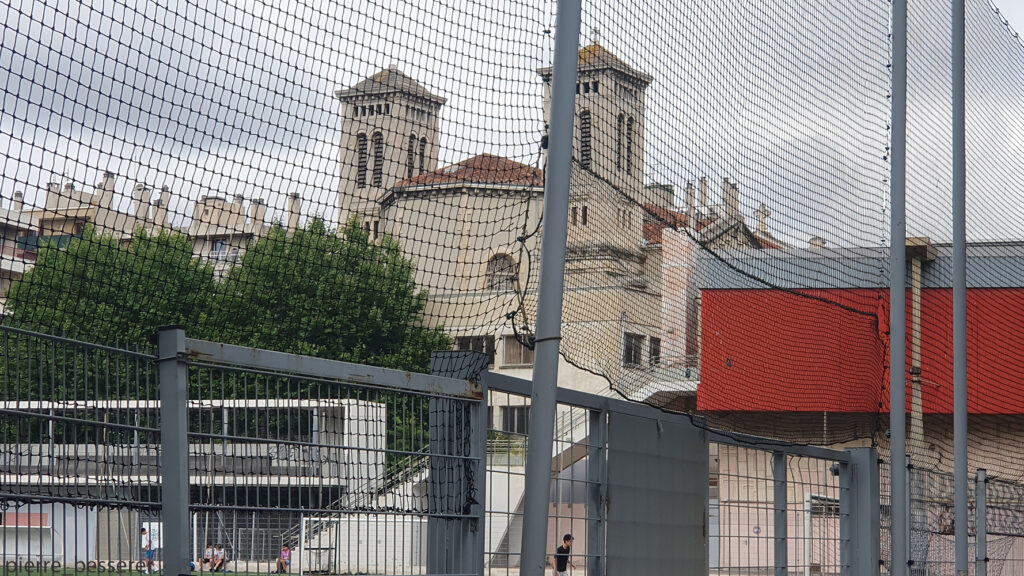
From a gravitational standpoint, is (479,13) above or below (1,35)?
above

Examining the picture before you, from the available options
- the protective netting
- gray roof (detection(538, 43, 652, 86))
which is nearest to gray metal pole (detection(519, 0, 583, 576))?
the protective netting

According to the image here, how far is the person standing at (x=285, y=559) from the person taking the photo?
3541 millimetres

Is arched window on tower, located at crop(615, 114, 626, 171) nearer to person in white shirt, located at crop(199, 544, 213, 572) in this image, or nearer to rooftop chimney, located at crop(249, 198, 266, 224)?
rooftop chimney, located at crop(249, 198, 266, 224)

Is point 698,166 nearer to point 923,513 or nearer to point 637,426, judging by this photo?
point 637,426

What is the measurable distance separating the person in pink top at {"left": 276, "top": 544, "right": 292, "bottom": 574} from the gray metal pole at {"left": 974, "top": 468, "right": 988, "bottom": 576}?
305 inches

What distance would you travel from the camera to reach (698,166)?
6156 mm

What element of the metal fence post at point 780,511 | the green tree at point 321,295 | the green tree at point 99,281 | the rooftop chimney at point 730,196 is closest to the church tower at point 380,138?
the green tree at point 321,295

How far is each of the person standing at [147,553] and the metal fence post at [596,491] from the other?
2.10m

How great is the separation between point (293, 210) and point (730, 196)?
331 cm

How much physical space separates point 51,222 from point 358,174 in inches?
46.0

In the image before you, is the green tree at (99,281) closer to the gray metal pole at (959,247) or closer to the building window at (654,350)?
the building window at (654,350)

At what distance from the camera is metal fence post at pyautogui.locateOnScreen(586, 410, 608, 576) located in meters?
4.91

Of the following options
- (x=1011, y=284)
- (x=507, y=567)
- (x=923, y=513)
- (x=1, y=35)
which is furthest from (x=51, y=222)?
(x=1011, y=284)

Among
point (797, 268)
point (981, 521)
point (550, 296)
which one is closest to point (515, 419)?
point (550, 296)
